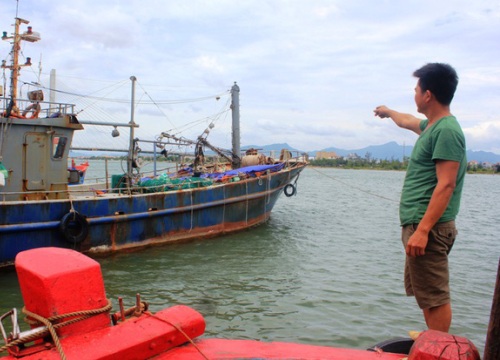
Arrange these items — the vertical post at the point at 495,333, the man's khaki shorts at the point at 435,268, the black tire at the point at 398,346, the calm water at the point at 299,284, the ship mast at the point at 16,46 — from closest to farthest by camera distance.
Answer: the vertical post at the point at 495,333 → the man's khaki shorts at the point at 435,268 → the black tire at the point at 398,346 → the calm water at the point at 299,284 → the ship mast at the point at 16,46

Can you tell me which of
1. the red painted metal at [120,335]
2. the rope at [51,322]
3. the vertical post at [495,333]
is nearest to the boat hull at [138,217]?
the red painted metal at [120,335]

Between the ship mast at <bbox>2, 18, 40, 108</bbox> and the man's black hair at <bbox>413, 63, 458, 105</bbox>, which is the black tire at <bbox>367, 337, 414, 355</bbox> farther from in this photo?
the ship mast at <bbox>2, 18, 40, 108</bbox>

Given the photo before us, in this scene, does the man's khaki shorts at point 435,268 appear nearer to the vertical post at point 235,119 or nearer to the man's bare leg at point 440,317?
the man's bare leg at point 440,317

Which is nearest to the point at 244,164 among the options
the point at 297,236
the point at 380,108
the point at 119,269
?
the point at 297,236

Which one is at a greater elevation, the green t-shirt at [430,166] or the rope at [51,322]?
the green t-shirt at [430,166]

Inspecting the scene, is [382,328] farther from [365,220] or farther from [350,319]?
[365,220]

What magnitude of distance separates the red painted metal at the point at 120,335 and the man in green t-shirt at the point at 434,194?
0.49 m

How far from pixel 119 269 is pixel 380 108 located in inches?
283

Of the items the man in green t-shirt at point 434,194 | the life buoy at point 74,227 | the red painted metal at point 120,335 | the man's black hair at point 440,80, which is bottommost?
the life buoy at point 74,227

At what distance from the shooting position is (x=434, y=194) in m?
2.79

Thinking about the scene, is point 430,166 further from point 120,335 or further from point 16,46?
point 16,46

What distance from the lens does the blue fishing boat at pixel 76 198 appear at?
360 inches

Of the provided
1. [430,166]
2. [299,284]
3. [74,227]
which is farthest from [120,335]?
[74,227]

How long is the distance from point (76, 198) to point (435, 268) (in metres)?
8.96
